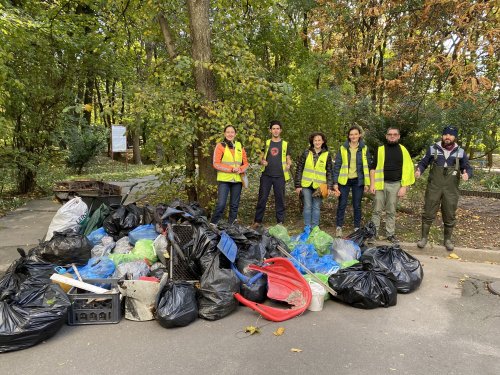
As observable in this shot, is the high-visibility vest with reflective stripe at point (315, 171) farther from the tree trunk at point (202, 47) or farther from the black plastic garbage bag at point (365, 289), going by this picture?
the black plastic garbage bag at point (365, 289)

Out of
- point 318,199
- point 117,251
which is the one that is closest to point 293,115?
point 318,199

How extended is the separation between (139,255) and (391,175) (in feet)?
12.4

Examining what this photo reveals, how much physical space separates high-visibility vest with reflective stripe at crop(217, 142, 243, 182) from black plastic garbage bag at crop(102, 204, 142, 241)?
4.76ft

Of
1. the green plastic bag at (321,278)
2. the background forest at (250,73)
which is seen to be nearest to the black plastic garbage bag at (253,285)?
the green plastic bag at (321,278)

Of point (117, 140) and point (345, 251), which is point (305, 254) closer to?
point (345, 251)

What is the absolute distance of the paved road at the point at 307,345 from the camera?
9.83ft

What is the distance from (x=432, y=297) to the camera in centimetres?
437

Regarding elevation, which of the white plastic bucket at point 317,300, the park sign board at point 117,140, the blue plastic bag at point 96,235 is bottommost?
the white plastic bucket at point 317,300

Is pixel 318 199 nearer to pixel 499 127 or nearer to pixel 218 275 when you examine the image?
pixel 218 275

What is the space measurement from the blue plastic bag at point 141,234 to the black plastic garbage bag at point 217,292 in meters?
1.45

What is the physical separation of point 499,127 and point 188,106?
23.0 ft

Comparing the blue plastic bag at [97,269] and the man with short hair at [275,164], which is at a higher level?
the man with short hair at [275,164]

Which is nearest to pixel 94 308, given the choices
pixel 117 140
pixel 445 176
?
pixel 445 176

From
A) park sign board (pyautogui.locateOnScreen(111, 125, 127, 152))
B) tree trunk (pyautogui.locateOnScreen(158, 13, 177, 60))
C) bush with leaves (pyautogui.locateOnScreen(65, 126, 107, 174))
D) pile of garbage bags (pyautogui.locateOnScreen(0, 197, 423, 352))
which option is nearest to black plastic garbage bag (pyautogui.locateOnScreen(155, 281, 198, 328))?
pile of garbage bags (pyautogui.locateOnScreen(0, 197, 423, 352))
